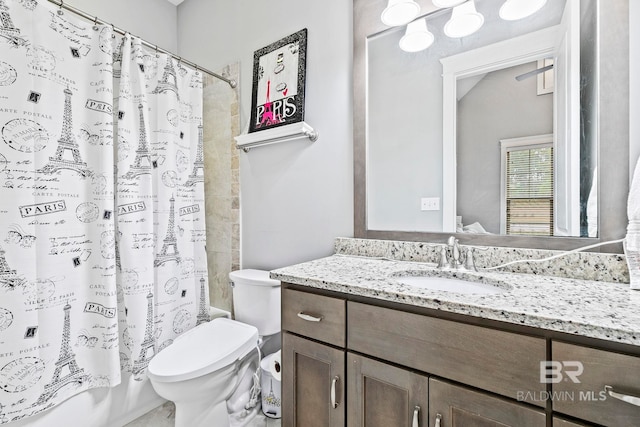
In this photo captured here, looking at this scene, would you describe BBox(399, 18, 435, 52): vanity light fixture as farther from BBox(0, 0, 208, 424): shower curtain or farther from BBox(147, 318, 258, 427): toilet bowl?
BBox(147, 318, 258, 427): toilet bowl

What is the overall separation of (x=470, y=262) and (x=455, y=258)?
0.18 feet

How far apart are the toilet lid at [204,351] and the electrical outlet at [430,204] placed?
3.50 feet

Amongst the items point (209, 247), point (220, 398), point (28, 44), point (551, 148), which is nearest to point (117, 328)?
point (220, 398)

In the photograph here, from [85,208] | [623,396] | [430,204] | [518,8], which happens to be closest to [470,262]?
[430,204]

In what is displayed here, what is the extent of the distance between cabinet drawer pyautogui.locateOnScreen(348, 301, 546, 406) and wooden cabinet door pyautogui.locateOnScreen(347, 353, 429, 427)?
36mm

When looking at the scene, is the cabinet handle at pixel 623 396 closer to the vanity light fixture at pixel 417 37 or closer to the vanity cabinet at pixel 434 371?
the vanity cabinet at pixel 434 371

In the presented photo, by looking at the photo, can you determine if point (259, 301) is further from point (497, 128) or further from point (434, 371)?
point (497, 128)

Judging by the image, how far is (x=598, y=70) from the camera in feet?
3.20

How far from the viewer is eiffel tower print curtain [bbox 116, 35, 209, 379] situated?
1516 mm

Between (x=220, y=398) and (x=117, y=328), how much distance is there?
62 cm

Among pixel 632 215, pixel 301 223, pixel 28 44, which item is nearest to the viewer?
pixel 632 215

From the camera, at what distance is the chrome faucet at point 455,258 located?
1.12 m

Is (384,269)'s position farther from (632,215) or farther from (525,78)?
(525,78)

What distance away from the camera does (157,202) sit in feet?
5.47
